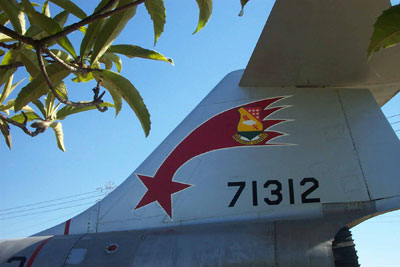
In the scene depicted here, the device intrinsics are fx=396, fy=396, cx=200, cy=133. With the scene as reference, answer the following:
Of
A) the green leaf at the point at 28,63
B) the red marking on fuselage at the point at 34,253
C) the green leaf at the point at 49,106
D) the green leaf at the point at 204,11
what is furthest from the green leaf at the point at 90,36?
the red marking on fuselage at the point at 34,253

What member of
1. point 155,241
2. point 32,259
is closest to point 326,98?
point 155,241

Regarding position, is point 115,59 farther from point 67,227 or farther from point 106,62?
point 67,227

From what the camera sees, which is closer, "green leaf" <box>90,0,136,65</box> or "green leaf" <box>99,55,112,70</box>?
"green leaf" <box>90,0,136,65</box>

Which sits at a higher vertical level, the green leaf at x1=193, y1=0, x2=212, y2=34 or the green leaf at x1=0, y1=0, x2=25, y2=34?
the green leaf at x1=193, y1=0, x2=212, y2=34

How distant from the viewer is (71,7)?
2.88m

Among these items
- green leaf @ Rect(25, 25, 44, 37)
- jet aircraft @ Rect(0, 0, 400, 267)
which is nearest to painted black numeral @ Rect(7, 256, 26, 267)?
jet aircraft @ Rect(0, 0, 400, 267)

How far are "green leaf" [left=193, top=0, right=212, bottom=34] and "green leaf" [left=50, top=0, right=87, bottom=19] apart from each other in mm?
861

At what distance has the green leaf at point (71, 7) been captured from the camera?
9.42ft

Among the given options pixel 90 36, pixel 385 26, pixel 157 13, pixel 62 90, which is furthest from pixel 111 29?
pixel 385 26

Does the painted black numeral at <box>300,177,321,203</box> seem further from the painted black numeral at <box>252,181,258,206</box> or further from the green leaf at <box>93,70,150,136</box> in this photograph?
the green leaf at <box>93,70,150,136</box>

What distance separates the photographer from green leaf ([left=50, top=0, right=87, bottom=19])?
2871mm

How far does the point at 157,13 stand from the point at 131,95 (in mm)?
626

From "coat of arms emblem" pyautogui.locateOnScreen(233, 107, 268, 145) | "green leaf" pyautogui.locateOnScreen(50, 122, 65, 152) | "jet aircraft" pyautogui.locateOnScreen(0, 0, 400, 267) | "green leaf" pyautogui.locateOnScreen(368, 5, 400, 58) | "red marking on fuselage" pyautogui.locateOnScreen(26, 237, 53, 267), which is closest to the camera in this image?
"green leaf" pyautogui.locateOnScreen(368, 5, 400, 58)

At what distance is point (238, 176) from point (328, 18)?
183 centimetres
